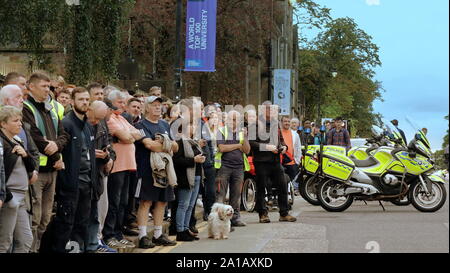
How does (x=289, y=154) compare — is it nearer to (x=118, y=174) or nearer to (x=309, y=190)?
(x=309, y=190)

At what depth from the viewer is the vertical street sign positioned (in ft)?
163

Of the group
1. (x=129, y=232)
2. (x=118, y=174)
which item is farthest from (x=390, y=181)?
(x=118, y=174)

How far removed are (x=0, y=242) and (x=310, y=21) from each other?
5935cm

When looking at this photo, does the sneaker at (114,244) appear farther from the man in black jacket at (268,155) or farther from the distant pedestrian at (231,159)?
the man in black jacket at (268,155)

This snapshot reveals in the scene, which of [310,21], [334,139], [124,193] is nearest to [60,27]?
[334,139]

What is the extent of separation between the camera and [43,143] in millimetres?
9258

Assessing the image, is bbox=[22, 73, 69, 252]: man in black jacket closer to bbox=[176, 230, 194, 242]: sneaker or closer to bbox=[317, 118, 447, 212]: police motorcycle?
bbox=[176, 230, 194, 242]: sneaker

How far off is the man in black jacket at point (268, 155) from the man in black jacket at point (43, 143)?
6.16 meters

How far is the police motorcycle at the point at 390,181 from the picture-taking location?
59.2ft

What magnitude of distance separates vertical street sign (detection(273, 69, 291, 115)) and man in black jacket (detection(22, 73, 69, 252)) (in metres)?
39.9

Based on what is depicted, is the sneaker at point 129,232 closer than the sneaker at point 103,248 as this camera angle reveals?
No

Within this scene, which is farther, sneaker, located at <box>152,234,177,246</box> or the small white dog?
the small white dog

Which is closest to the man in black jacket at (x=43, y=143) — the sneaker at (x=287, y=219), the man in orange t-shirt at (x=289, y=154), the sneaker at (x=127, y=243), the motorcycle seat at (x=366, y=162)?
the sneaker at (x=127, y=243)

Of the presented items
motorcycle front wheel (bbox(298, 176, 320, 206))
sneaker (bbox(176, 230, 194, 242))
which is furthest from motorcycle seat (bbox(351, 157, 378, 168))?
sneaker (bbox(176, 230, 194, 242))
